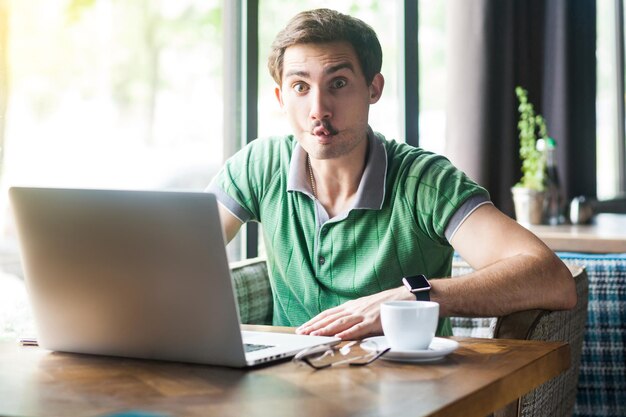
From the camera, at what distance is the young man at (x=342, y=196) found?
6.94ft

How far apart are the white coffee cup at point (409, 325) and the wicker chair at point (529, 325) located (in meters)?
0.39

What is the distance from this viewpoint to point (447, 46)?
396 cm

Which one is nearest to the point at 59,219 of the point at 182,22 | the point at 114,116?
the point at 114,116

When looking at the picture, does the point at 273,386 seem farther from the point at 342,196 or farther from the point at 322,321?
the point at 342,196

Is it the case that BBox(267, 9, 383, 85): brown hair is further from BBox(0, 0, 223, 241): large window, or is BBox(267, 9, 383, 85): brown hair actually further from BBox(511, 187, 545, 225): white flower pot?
BBox(511, 187, 545, 225): white flower pot

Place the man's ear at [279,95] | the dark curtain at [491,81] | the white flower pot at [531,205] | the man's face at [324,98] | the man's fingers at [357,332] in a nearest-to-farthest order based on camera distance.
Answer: the man's fingers at [357,332] < the man's face at [324,98] < the man's ear at [279,95] < the white flower pot at [531,205] < the dark curtain at [491,81]

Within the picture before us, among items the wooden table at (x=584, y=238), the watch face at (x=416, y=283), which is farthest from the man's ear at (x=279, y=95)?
the wooden table at (x=584, y=238)

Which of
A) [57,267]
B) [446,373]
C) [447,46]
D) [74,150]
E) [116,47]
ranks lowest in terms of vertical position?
[446,373]

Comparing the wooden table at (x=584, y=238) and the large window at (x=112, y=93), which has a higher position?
the large window at (x=112, y=93)

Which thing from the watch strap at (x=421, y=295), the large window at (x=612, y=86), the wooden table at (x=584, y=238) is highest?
the large window at (x=612, y=86)

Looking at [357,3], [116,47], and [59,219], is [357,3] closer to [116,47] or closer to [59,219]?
[116,47]

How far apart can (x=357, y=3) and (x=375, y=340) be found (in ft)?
7.38

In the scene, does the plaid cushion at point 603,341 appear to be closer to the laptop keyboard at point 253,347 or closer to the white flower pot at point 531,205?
the white flower pot at point 531,205

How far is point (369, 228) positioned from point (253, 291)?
1.22 ft
